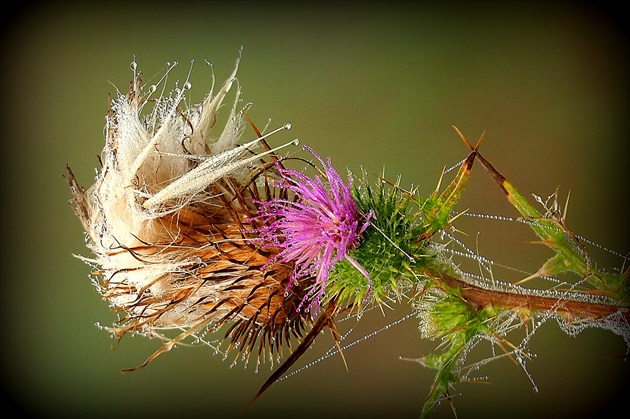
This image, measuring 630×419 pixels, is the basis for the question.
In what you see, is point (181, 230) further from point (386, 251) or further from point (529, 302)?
point (529, 302)

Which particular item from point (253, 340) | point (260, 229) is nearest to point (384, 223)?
point (260, 229)

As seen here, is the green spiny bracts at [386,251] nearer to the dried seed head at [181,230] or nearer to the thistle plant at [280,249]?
the thistle plant at [280,249]

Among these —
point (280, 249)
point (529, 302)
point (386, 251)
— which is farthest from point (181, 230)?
point (529, 302)

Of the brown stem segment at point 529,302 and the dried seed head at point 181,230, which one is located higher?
the dried seed head at point 181,230

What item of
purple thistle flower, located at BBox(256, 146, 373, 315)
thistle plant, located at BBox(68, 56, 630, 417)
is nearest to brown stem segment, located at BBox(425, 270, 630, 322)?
thistle plant, located at BBox(68, 56, 630, 417)

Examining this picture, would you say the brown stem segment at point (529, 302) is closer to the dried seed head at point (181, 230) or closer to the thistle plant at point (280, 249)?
the thistle plant at point (280, 249)

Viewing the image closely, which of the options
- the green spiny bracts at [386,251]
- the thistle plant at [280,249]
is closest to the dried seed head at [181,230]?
the thistle plant at [280,249]

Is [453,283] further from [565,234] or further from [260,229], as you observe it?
[260,229]
